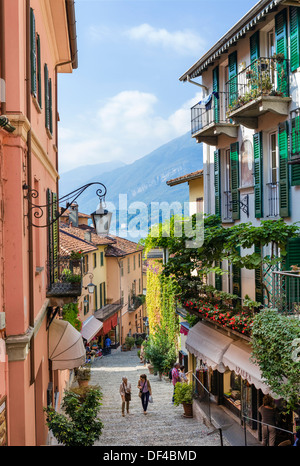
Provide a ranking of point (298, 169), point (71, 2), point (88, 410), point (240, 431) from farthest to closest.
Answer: point (240, 431)
point (298, 169)
point (71, 2)
point (88, 410)

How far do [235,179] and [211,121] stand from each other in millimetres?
2621

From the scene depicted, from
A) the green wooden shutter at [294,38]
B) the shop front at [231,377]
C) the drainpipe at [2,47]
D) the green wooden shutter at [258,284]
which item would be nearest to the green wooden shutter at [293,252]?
the green wooden shutter at [258,284]

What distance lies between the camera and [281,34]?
38.5 ft

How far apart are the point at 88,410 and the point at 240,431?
5.49 metres

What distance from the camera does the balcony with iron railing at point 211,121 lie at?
585 inches

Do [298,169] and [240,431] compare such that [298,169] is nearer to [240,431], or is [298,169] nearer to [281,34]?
[281,34]

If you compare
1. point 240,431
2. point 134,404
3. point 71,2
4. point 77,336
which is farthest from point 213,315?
point 71,2

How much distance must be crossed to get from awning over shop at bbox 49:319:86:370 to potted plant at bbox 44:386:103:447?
5.51 ft

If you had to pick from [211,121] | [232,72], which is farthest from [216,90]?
[232,72]

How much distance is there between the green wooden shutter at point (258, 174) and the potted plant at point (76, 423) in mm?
6625

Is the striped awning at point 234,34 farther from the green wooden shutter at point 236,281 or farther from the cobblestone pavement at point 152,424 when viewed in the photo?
the cobblestone pavement at point 152,424

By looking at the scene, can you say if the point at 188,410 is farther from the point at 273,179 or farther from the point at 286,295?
the point at 273,179

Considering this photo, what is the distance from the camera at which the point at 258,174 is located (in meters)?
13.2

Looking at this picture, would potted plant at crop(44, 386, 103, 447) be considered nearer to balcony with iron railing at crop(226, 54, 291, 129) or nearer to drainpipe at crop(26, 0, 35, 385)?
drainpipe at crop(26, 0, 35, 385)
